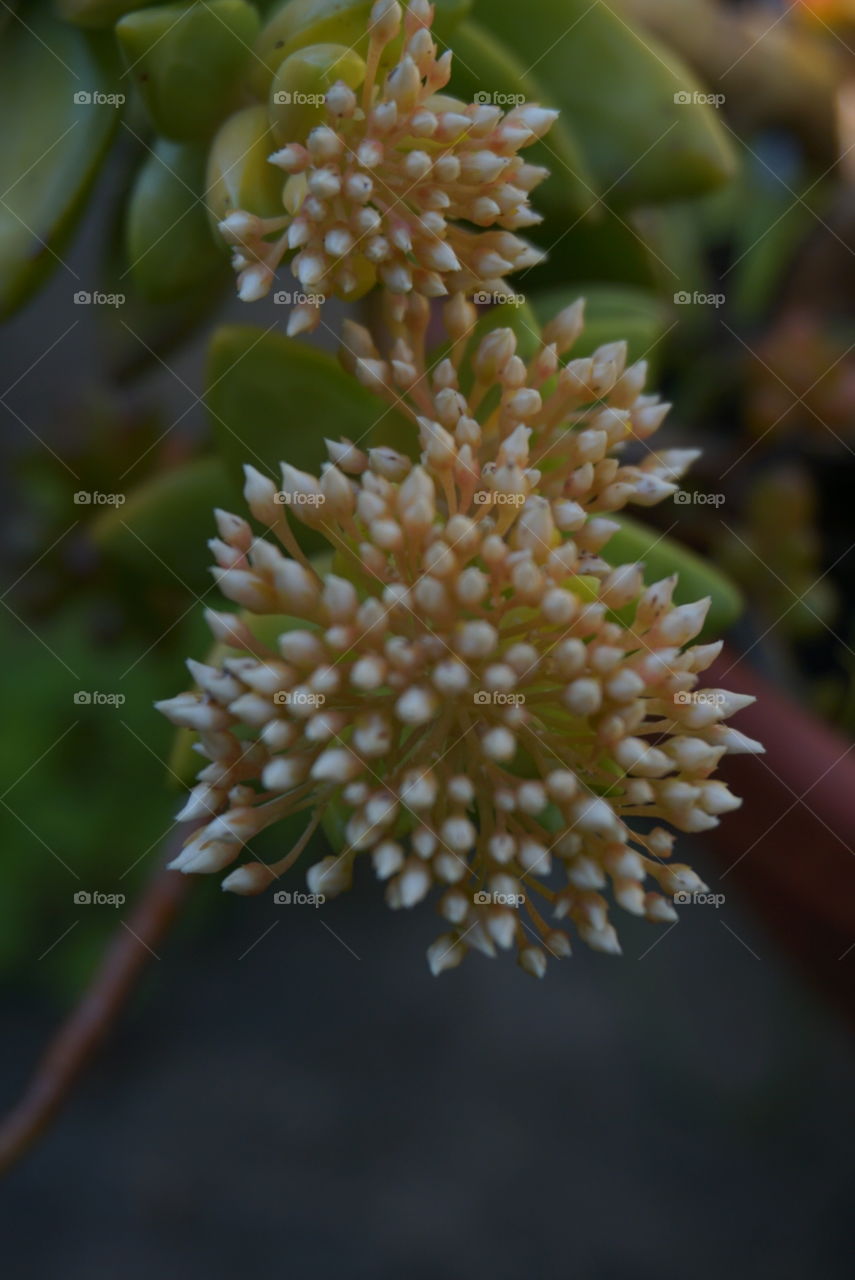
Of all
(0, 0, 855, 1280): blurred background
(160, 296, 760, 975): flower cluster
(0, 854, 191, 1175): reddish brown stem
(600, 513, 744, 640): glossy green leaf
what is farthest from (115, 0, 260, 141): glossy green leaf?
(0, 854, 191, 1175): reddish brown stem

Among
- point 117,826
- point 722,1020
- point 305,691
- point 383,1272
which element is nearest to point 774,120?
point 305,691

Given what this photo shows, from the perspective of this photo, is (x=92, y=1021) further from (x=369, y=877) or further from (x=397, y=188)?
(x=369, y=877)

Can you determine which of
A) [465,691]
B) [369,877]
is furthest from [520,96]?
[369,877]

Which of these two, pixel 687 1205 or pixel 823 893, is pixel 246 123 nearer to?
pixel 823 893

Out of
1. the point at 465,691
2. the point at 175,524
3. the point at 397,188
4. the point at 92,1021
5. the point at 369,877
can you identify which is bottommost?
the point at 369,877

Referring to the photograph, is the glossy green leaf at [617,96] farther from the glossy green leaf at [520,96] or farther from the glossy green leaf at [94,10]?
the glossy green leaf at [94,10]

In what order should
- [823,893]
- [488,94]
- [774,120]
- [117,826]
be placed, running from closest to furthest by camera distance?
[488,94]
[823,893]
[774,120]
[117,826]
